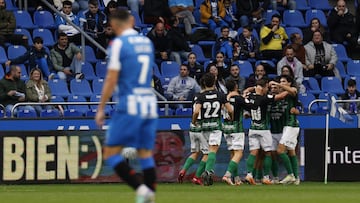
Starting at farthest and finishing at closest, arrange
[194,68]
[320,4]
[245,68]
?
[320,4] < [245,68] < [194,68]

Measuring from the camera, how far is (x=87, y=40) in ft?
91.5

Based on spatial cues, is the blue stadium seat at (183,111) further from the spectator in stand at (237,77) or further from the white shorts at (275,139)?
the white shorts at (275,139)

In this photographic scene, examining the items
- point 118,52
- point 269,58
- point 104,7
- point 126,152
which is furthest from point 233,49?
point 118,52

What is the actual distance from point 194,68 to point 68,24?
345 centimetres

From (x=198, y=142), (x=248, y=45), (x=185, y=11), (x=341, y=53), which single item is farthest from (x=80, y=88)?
(x=341, y=53)

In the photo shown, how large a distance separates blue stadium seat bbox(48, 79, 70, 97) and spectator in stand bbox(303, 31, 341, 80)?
20.6 feet

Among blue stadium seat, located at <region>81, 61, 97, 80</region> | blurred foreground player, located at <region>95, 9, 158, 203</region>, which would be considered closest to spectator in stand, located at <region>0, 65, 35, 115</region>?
blue stadium seat, located at <region>81, 61, 97, 80</region>

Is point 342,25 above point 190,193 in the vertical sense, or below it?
above

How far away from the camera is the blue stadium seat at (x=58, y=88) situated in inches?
1006

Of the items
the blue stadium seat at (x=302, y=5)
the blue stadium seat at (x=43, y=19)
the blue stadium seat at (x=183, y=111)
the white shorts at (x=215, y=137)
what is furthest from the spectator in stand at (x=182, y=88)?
the blue stadium seat at (x=302, y=5)

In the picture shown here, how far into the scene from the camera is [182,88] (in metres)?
25.7

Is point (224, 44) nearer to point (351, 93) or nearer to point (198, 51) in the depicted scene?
point (198, 51)

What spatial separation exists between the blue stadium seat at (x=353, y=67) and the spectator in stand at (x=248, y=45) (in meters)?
2.48

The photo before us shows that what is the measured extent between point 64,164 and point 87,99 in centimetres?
301
